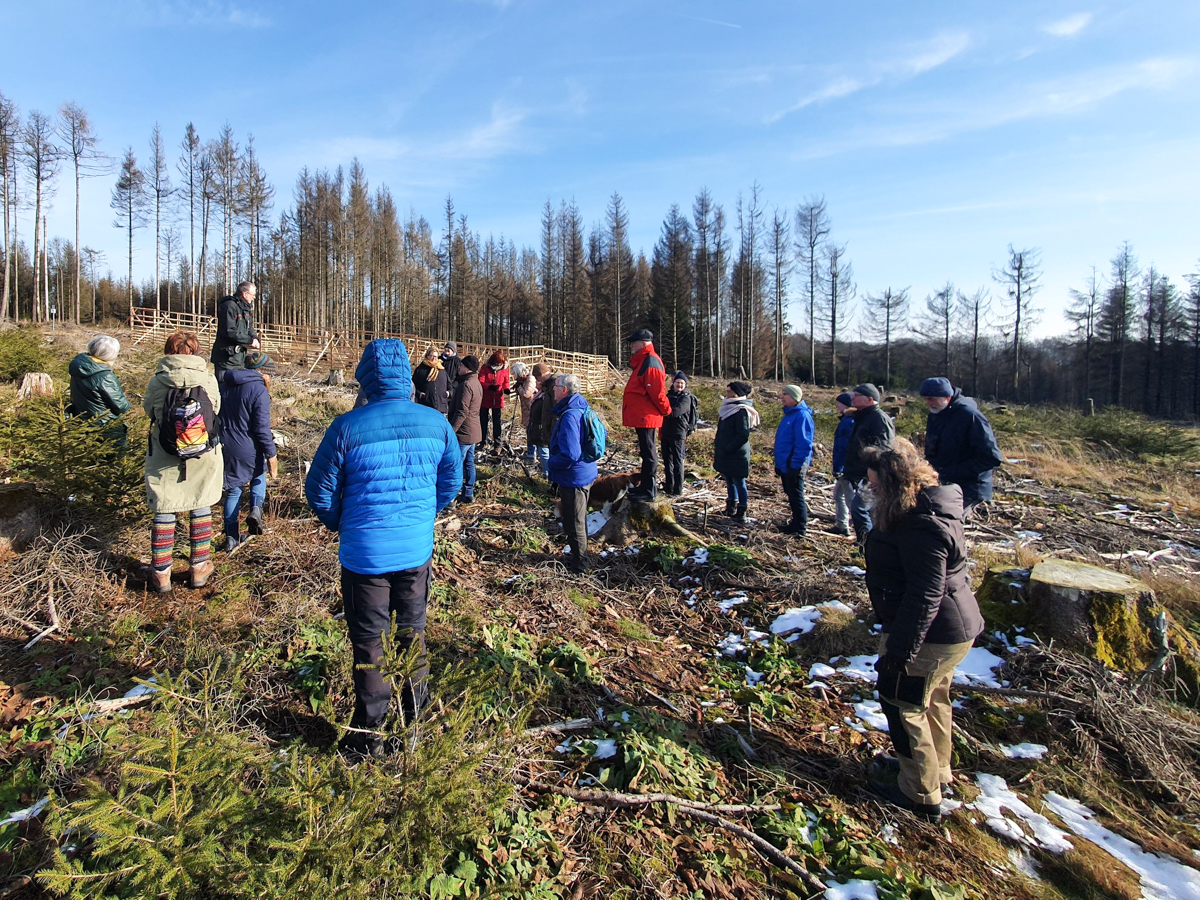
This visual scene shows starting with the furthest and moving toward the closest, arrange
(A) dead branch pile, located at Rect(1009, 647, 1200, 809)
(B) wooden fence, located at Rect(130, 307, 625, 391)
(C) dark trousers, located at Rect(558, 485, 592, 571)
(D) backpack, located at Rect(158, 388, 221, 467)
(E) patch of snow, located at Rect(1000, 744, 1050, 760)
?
(B) wooden fence, located at Rect(130, 307, 625, 391) < (C) dark trousers, located at Rect(558, 485, 592, 571) < (D) backpack, located at Rect(158, 388, 221, 467) < (E) patch of snow, located at Rect(1000, 744, 1050, 760) < (A) dead branch pile, located at Rect(1009, 647, 1200, 809)

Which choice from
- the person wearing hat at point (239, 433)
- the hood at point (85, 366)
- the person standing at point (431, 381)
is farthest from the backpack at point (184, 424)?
the person standing at point (431, 381)

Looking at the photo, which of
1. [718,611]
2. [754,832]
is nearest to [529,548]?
[718,611]

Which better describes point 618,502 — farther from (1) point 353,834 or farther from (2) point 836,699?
(1) point 353,834

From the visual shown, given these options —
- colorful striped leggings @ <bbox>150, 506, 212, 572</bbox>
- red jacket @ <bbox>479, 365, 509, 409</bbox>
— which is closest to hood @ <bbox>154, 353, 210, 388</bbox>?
Result: colorful striped leggings @ <bbox>150, 506, 212, 572</bbox>

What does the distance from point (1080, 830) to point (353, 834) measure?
3.54 m

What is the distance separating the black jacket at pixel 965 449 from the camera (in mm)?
5219

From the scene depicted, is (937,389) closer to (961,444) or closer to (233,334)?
(961,444)

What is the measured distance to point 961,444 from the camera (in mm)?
5316

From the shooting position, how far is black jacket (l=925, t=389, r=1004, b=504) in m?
5.22

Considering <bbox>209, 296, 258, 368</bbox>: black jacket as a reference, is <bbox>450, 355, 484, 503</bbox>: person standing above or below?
below

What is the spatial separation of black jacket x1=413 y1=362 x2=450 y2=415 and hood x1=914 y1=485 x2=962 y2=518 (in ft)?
19.9

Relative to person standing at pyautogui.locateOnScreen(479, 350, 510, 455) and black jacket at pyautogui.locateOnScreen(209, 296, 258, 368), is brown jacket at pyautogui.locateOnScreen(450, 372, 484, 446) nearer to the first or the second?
person standing at pyautogui.locateOnScreen(479, 350, 510, 455)

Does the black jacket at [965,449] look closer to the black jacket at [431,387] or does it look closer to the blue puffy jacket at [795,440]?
the blue puffy jacket at [795,440]

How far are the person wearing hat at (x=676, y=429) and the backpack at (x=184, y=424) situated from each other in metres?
5.33
